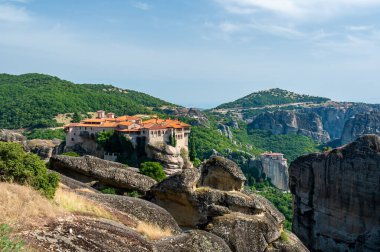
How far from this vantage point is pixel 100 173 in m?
29.2

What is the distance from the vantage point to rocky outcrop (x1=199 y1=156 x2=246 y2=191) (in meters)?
25.7

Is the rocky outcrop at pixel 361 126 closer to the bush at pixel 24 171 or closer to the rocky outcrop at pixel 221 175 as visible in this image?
the rocky outcrop at pixel 221 175

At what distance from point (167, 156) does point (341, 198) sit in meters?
30.4

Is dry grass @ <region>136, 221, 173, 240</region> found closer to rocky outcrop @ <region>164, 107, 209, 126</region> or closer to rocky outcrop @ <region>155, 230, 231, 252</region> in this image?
rocky outcrop @ <region>155, 230, 231, 252</region>

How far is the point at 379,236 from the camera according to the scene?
1812 inches

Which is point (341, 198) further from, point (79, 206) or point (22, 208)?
point (22, 208)

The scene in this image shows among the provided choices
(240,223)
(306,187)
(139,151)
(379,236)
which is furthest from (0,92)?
(240,223)

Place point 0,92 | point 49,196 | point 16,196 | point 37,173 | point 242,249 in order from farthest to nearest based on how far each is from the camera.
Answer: point 0,92
point 242,249
point 37,173
point 49,196
point 16,196

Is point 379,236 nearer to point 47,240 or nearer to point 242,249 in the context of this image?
point 242,249

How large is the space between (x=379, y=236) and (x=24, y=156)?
134 ft

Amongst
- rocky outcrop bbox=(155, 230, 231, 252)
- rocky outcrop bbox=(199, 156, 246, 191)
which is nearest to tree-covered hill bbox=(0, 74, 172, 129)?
rocky outcrop bbox=(199, 156, 246, 191)

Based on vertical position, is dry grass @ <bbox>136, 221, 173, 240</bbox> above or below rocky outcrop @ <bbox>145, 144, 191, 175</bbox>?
above

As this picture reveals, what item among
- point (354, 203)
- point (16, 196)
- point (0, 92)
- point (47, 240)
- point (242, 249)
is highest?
point (0, 92)

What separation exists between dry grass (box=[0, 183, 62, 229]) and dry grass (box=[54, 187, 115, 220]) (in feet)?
4.92
